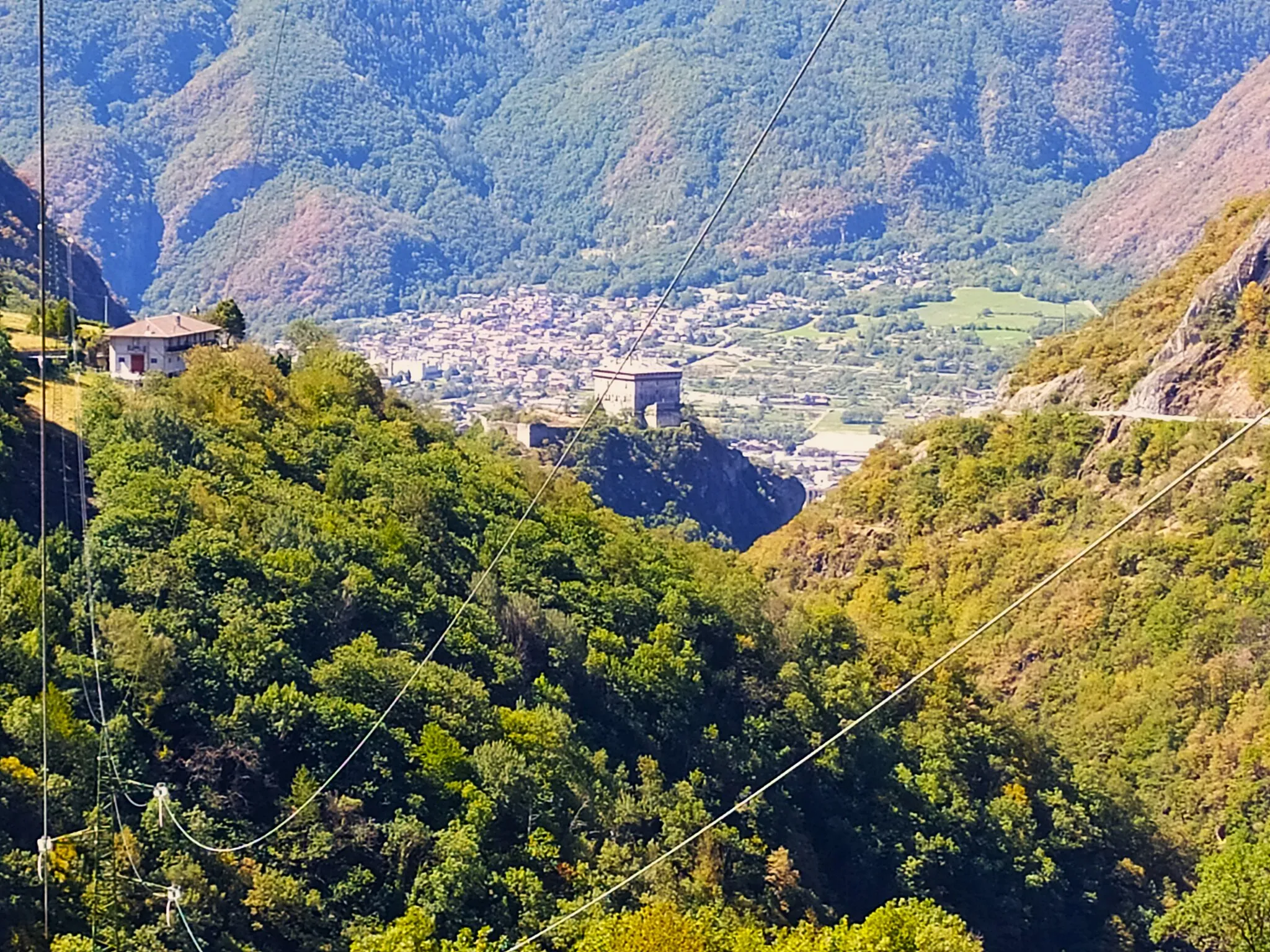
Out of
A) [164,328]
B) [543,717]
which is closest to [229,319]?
[164,328]

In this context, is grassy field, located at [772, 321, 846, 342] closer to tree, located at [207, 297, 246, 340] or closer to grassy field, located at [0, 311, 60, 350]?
tree, located at [207, 297, 246, 340]

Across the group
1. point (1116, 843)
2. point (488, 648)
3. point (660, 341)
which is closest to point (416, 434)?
point (488, 648)

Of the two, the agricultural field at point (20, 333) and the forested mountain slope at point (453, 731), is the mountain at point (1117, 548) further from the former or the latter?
the agricultural field at point (20, 333)

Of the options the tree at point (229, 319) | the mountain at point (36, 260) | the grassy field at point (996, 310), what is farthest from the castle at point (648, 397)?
the grassy field at point (996, 310)

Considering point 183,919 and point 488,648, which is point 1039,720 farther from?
point 183,919

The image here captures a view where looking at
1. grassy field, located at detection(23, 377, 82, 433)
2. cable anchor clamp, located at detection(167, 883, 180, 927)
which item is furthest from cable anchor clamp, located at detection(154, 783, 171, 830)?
grassy field, located at detection(23, 377, 82, 433)
